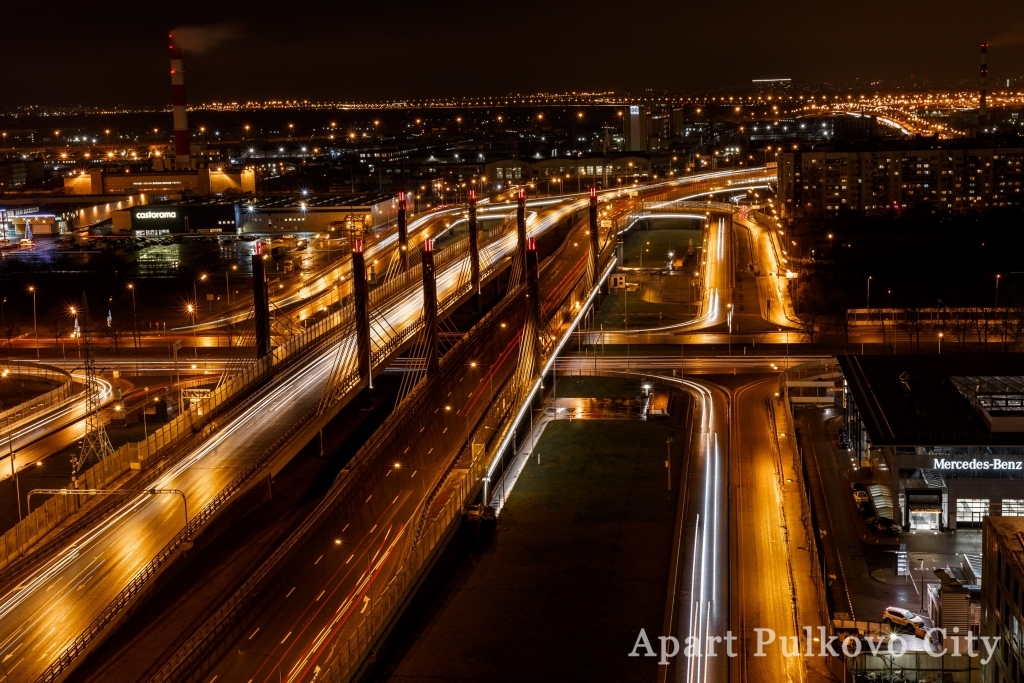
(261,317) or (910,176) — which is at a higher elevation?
(910,176)

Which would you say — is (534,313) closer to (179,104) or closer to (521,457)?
(521,457)

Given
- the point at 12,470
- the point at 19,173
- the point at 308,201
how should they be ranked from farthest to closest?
the point at 19,173
the point at 308,201
the point at 12,470

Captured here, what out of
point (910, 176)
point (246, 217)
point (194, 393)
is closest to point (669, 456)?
point (194, 393)

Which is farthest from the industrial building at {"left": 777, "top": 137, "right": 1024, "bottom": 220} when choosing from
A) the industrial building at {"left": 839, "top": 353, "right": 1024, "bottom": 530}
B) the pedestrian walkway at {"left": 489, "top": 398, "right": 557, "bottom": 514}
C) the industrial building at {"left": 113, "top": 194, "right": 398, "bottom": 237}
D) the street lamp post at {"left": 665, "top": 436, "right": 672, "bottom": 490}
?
the industrial building at {"left": 839, "top": 353, "right": 1024, "bottom": 530}

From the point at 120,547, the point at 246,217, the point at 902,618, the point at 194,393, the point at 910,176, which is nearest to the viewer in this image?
the point at 902,618

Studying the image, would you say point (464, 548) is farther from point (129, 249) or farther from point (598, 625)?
point (129, 249)

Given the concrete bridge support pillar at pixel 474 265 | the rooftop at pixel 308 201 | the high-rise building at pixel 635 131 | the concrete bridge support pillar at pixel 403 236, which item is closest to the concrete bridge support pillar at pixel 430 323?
the concrete bridge support pillar at pixel 474 265

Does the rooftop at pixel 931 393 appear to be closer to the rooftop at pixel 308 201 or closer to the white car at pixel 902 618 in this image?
the white car at pixel 902 618
